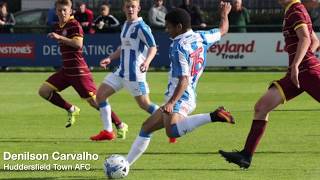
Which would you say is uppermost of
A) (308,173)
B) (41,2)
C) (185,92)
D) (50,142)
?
(185,92)

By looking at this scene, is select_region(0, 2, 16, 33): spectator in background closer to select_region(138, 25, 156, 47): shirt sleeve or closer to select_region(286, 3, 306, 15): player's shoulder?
select_region(138, 25, 156, 47): shirt sleeve

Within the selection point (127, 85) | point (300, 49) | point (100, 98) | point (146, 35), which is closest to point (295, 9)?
point (300, 49)

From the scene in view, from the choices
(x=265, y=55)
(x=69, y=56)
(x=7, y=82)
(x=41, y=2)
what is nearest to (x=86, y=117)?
(x=69, y=56)

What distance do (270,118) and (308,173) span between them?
6.38 m

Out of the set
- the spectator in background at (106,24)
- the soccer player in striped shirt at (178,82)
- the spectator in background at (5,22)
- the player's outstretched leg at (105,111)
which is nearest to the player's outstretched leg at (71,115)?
the player's outstretched leg at (105,111)

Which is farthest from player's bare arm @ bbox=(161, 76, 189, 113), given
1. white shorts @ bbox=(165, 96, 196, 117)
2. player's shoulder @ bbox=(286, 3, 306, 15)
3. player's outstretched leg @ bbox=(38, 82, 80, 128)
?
player's outstretched leg @ bbox=(38, 82, 80, 128)

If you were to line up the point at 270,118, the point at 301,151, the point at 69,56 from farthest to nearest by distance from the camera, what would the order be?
1. the point at 270,118
2. the point at 69,56
3. the point at 301,151

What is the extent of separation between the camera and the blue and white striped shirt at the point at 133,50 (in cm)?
1346

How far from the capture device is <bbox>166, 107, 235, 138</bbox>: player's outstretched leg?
10.3 metres

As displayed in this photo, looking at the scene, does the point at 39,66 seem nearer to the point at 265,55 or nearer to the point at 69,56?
the point at 265,55

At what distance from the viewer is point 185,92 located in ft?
34.3

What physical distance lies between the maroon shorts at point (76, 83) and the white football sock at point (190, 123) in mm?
4328

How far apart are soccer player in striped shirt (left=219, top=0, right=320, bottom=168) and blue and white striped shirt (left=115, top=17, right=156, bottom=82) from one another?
304 centimetres

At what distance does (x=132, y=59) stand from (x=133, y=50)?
5.3 inches
